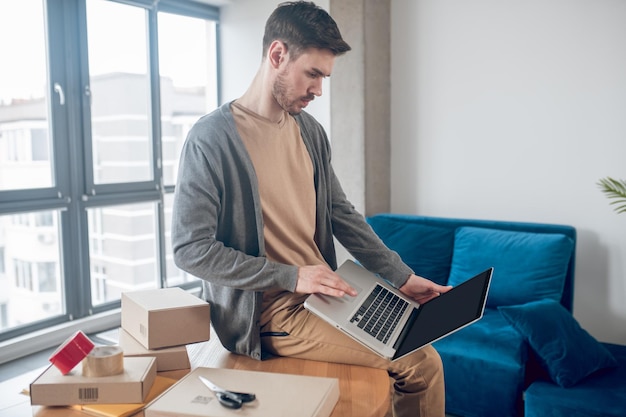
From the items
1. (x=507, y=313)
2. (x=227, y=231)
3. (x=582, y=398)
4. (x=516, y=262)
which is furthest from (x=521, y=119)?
(x=227, y=231)

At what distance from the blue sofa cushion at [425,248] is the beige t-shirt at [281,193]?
172cm

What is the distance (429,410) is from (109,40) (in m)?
3.28

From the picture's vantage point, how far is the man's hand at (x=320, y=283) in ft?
4.69

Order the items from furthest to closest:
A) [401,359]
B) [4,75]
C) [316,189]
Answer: [4,75] → [316,189] → [401,359]

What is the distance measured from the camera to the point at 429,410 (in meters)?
1.57

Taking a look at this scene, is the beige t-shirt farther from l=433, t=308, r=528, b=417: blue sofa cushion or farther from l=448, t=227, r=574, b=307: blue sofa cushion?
l=448, t=227, r=574, b=307: blue sofa cushion

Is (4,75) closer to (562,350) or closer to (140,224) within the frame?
(140,224)

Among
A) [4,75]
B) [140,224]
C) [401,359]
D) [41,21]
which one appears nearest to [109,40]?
[41,21]

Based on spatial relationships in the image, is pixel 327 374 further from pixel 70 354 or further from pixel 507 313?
pixel 507 313

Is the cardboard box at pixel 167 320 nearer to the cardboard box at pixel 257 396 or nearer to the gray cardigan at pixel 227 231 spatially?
the gray cardigan at pixel 227 231

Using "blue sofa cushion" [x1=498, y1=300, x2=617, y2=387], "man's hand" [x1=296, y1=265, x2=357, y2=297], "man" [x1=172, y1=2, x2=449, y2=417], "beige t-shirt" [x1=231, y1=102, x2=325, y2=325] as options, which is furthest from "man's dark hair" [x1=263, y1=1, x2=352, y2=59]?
"blue sofa cushion" [x1=498, y1=300, x2=617, y2=387]

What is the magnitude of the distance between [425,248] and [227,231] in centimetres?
199

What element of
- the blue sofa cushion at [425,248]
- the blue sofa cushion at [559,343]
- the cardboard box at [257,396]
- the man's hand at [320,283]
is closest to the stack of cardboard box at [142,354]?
the cardboard box at [257,396]

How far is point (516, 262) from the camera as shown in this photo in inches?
121
